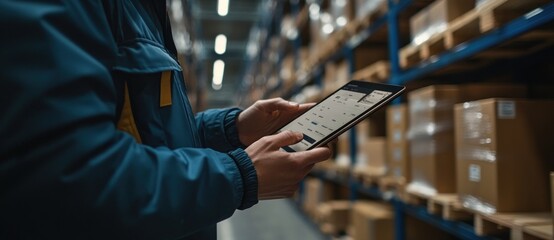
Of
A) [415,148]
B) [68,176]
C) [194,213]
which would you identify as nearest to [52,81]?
[68,176]

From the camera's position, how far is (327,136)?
4.09ft

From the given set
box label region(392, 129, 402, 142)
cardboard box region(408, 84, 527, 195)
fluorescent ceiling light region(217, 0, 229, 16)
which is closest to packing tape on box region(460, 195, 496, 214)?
cardboard box region(408, 84, 527, 195)

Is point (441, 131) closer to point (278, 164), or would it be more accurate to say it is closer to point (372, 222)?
point (372, 222)

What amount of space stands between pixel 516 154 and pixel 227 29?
13815mm

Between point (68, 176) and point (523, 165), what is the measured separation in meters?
1.86

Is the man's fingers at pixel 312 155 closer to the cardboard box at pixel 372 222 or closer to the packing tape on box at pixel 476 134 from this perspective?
the packing tape on box at pixel 476 134

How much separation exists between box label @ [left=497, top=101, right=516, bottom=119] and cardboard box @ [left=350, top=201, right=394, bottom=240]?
1.70 metres

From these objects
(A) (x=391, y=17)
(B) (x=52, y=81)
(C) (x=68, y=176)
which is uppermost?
(A) (x=391, y=17)

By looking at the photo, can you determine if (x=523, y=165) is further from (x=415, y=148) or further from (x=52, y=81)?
(x=52, y=81)

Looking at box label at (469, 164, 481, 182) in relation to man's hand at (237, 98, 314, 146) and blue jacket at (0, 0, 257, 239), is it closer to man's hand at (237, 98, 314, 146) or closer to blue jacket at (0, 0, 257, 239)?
man's hand at (237, 98, 314, 146)

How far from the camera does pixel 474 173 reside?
200 cm

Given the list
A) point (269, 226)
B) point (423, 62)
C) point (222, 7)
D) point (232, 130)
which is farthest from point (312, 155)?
point (222, 7)

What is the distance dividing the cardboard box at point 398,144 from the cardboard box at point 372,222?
0.45 m

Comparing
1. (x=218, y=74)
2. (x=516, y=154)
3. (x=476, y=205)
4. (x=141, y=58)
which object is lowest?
(x=476, y=205)
